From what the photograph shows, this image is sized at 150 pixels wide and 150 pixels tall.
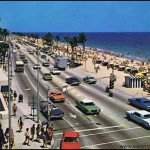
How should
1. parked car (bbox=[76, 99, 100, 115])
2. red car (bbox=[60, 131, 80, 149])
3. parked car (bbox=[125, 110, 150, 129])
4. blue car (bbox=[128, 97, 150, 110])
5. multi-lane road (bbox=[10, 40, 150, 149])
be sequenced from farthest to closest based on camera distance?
blue car (bbox=[128, 97, 150, 110])
parked car (bbox=[76, 99, 100, 115])
parked car (bbox=[125, 110, 150, 129])
multi-lane road (bbox=[10, 40, 150, 149])
red car (bbox=[60, 131, 80, 149])

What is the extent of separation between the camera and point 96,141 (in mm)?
33969

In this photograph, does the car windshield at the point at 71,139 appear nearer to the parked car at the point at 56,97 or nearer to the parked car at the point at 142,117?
the parked car at the point at 142,117

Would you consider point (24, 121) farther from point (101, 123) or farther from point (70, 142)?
point (70, 142)

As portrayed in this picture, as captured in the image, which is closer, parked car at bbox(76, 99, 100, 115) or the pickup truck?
parked car at bbox(76, 99, 100, 115)

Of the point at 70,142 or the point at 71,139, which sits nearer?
the point at 70,142

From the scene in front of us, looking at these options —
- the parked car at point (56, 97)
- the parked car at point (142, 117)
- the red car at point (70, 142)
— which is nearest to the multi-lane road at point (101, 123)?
the parked car at point (142, 117)

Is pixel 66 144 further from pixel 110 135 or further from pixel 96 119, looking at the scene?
pixel 96 119

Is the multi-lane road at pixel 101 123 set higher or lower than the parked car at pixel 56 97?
lower

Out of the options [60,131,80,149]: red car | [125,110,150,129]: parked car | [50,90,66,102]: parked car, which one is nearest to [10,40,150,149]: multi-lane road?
[125,110,150,129]: parked car

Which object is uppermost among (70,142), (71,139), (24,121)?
(71,139)

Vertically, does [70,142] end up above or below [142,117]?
below

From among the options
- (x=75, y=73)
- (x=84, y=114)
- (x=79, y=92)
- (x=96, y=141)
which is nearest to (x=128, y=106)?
(x=84, y=114)

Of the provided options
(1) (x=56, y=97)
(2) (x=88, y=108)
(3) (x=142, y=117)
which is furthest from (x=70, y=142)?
(1) (x=56, y=97)

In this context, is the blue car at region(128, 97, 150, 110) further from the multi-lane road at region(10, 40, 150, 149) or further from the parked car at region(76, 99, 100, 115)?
the parked car at region(76, 99, 100, 115)
